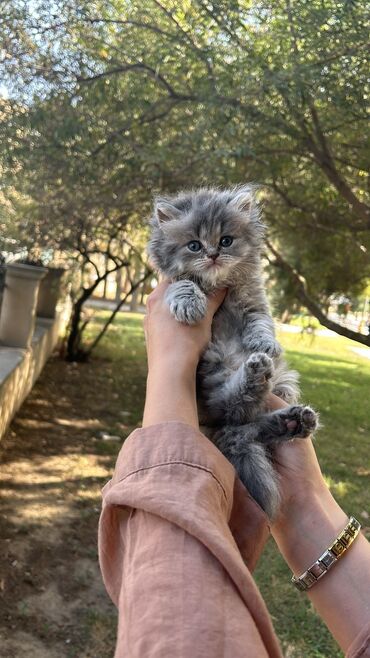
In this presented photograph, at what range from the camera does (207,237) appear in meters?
2.38

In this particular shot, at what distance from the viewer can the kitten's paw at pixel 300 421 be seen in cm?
203

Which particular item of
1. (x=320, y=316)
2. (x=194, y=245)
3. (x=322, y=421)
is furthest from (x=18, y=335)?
(x=194, y=245)

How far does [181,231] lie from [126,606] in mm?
1640

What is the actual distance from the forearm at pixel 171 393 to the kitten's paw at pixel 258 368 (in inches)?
8.2

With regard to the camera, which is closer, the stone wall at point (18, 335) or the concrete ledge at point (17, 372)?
the concrete ledge at point (17, 372)

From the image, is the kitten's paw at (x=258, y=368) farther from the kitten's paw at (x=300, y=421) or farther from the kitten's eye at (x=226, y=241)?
the kitten's eye at (x=226, y=241)

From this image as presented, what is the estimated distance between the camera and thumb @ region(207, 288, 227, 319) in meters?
2.28

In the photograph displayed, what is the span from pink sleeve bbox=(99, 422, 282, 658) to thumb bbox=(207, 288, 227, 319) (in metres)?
0.93

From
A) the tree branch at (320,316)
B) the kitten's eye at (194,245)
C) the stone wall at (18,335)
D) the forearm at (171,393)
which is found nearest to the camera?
the forearm at (171,393)

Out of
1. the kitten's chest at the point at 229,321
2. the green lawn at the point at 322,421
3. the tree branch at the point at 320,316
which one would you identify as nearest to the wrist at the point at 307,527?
the kitten's chest at the point at 229,321

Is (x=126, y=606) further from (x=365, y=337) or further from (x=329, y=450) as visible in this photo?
(x=329, y=450)

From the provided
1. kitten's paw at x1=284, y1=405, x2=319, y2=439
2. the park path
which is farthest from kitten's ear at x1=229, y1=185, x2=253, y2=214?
the park path

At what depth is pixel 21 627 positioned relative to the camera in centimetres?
360

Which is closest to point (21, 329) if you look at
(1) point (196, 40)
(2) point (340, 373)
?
(1) point (196, 40)
